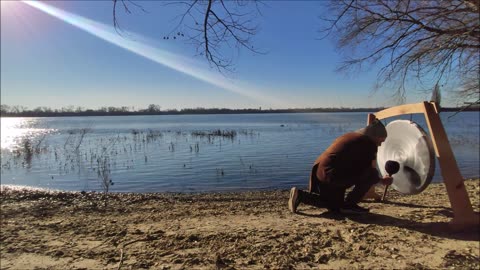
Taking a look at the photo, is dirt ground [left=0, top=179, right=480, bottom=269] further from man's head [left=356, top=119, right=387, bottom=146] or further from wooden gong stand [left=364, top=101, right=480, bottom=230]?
man's head [left=356, top=119, right=387, bottom=146]

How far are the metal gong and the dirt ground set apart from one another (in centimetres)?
53

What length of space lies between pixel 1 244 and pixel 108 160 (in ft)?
55.9

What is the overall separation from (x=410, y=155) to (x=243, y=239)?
3688 millimetres

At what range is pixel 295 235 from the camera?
19.4ft

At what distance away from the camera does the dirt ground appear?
5.02 m

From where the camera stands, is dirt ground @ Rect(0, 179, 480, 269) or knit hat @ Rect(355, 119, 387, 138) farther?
knit hat @ Rect(355, 119, 387, 138)

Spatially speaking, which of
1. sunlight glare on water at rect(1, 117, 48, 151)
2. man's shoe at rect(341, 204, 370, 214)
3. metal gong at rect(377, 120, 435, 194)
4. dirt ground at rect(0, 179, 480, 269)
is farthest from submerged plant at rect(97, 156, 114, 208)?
sunlight glare on water at rect(1, 117, 48, 151)

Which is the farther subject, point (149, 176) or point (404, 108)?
point (149, 176)

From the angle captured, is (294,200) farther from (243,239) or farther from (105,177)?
(105,177)

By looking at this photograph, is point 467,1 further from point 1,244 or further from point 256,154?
point 256,154

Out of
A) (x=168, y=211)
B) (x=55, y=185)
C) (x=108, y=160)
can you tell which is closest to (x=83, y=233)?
(x=168, y=211)

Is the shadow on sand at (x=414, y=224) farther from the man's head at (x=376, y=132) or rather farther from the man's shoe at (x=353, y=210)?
the man's head at (x=376, y=132)

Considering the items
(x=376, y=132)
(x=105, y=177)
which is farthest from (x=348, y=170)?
(x=105, y=177)

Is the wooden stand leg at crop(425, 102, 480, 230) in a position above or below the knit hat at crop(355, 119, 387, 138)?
below
